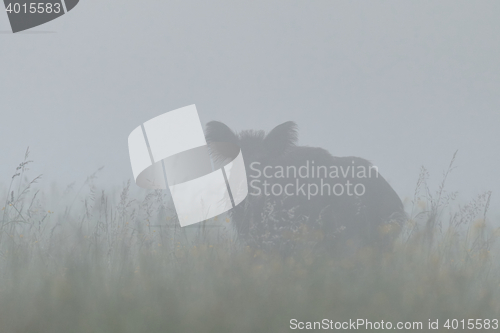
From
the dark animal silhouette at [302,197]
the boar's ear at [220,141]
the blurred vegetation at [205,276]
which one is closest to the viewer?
the blurred vegetation at [205,276]

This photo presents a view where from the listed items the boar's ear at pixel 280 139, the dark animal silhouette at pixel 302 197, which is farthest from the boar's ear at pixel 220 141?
the boar's ear at pixel 280 139

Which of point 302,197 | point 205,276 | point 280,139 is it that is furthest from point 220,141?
point 205,276

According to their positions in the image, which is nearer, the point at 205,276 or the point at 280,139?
the point at 205,276

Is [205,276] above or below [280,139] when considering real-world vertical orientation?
below

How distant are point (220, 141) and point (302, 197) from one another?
0.73m

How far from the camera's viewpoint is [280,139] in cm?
347

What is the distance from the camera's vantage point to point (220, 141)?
341cm

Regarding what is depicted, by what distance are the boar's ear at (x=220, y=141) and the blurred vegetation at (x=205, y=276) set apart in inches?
24.1

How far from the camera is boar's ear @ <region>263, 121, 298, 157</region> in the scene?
3.41 meters

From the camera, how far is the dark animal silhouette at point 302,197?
3098 millimetres

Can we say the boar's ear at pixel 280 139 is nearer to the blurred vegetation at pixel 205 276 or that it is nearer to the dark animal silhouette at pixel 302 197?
the dark animal silhouette at pixel 302 197

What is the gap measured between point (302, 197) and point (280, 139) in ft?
1.52

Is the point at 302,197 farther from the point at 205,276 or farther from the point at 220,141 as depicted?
the point at 205,276

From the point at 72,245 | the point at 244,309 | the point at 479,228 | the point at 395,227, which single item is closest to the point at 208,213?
the point at 72,245
